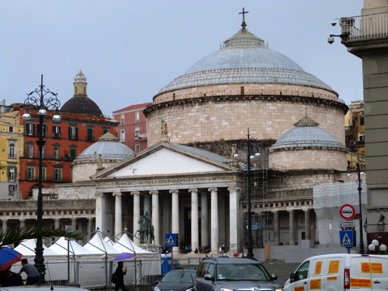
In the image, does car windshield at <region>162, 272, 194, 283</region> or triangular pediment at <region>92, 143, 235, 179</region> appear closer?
car windshield at <region>162, 272, 194, 283</region>

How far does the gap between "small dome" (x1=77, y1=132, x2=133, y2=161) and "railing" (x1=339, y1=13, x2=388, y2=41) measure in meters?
77.8

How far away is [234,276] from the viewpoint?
30.0 metres

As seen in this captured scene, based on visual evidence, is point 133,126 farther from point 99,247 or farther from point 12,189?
point 99,247

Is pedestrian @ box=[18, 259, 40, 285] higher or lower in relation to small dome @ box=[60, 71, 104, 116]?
lower

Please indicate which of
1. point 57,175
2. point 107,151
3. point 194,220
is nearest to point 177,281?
point 194,220

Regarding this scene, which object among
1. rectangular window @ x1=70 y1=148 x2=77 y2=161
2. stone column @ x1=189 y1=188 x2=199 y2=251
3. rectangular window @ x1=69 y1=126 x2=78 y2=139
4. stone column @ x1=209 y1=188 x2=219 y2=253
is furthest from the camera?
rectangular window @ x1=69 y1=126 x2=78 y2=139

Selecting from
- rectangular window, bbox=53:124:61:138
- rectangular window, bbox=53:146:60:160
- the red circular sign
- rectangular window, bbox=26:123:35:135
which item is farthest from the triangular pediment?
the red circular sign

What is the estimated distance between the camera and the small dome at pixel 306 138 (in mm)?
96688

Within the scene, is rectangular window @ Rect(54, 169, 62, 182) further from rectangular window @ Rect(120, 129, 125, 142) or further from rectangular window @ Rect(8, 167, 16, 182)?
rectangular window @ Rect(120, 129, 125, 142)

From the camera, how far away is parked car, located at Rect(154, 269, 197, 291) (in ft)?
119

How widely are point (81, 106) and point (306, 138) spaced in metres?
52.5

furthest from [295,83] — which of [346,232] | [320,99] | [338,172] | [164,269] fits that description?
[346,232]

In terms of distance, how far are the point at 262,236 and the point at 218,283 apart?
6444 centimetres

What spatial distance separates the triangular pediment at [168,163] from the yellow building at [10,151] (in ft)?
64.9
